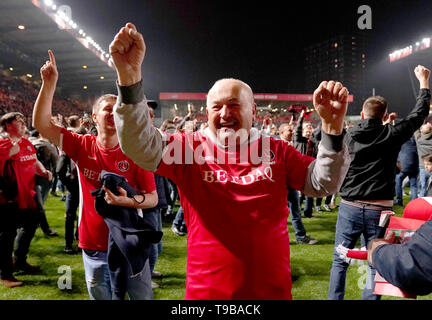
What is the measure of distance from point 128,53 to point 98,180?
4.56 feet

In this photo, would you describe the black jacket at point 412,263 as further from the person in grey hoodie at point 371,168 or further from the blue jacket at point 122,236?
the person in grey hoodie at point 371,168

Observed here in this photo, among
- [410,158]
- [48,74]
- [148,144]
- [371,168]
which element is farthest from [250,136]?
[410,158]

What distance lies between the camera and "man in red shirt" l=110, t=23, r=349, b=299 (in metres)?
1.38

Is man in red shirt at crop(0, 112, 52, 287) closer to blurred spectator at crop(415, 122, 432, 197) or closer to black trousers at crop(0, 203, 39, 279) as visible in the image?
black trousers at crop(0, 203, 39, 279)

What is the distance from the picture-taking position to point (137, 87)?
41.6 inches

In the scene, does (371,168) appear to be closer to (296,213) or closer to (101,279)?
(296,213)

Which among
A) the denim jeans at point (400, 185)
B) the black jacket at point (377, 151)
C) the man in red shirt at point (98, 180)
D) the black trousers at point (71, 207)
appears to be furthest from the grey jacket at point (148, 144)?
the denim jeans at point (400, 185)

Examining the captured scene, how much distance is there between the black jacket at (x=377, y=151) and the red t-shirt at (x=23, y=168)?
3.65m

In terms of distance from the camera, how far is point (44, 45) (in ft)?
73.2

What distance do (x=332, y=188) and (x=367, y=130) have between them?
5.82 ft

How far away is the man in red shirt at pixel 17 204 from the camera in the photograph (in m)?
3.51

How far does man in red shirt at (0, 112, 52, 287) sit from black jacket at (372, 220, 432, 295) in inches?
152

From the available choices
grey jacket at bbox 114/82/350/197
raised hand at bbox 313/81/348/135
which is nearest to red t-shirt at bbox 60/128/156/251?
grey jacket at bbox 114/82/350/197

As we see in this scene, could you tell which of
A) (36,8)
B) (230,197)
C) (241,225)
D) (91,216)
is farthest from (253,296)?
(36,8)
